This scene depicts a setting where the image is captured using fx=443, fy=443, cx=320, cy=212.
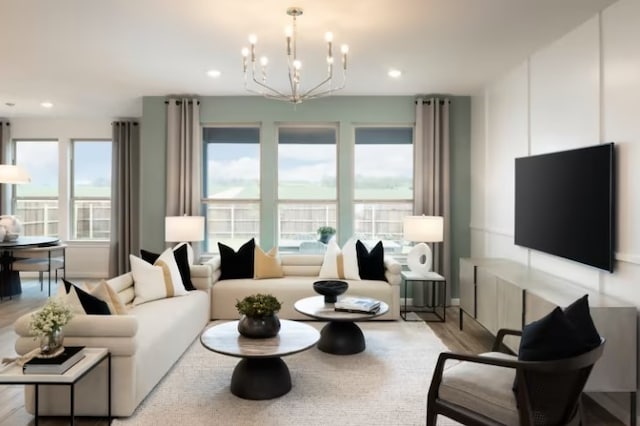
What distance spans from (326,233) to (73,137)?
499cm

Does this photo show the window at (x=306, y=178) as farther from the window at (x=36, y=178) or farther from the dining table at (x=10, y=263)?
the window at (x=36, y=178)

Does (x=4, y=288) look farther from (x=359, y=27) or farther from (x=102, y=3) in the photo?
(x=359, y=27)

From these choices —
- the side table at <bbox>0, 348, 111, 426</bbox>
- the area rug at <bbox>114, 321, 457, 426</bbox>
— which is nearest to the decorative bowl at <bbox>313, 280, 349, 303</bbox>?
the area rug at <bbox>114, 321, 457, 426</bbox>

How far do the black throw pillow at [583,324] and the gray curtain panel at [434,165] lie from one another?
373 centimetres

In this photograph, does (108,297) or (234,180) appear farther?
(234,180)

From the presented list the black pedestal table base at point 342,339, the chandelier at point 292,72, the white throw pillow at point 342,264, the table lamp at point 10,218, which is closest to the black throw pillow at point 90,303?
the black pedestal table base at point 342,339

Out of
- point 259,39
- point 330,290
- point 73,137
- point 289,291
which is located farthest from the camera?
point 73,137

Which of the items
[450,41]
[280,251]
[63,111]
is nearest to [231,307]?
[280,251]

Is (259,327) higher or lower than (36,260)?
lower

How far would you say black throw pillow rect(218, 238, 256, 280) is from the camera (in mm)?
5281

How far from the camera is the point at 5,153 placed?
748 cm

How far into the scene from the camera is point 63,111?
706 cm

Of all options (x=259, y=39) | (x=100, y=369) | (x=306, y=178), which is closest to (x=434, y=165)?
(x=306, y=178)

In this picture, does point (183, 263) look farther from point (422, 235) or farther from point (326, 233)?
point (422, 235)
